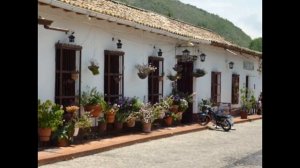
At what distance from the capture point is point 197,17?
321ft

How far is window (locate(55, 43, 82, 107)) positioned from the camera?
10.1 metres

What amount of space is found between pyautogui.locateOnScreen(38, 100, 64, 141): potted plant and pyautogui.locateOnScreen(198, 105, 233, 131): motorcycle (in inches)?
296

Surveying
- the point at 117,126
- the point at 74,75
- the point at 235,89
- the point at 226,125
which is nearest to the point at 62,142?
the point at 74,75

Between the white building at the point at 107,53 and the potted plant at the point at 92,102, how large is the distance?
0.56ft

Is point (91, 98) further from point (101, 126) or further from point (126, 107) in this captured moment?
point (126, 107)

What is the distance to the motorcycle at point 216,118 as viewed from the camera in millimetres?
15367

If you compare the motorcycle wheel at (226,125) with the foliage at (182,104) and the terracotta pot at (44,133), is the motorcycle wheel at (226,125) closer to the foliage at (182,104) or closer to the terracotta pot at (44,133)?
the foliage at (182,104)

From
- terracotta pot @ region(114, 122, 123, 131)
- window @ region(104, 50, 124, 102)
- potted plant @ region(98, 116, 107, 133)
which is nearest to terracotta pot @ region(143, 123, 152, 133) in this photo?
terracotta pot @ region(114, 122, 123, 131)

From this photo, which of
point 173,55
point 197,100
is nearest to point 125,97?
point 173,55

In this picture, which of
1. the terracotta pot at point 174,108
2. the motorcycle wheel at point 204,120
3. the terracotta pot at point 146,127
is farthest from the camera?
the motorcycle wheel at point 204,120

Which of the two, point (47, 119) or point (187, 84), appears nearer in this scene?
point (47, 119)

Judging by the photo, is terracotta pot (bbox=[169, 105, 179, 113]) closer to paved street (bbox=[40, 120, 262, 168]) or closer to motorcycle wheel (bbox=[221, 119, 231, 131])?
motorcycle wheel (bbox=[221, 119, 231, 131])

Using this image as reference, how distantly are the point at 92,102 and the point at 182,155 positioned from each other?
2.63 m

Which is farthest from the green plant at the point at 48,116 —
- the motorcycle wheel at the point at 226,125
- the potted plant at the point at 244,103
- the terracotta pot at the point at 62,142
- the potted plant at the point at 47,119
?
the potted plant at the point at 244,103
